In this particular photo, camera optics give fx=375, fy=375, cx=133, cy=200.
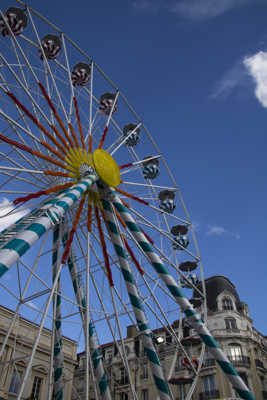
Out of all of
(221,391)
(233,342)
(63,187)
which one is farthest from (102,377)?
(233,342)

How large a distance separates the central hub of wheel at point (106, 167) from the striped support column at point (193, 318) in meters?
0.66

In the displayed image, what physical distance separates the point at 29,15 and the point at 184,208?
996cm

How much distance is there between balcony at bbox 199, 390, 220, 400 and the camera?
27828 mm

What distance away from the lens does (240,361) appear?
29125 mm

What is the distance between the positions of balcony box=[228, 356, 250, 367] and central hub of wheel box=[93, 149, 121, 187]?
895 inches

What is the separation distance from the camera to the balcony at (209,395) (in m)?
27.8

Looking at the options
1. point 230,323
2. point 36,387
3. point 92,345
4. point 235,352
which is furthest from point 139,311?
point 230,323

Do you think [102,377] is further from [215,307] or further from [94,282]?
[215,307]

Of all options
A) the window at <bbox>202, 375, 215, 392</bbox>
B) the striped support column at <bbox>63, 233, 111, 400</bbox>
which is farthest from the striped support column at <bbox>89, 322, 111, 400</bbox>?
the window at <bbox>202, 375, 215, 392</bbox>

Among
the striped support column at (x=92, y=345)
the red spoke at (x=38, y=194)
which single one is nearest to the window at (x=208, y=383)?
the striped support column at (x=92, y=345)

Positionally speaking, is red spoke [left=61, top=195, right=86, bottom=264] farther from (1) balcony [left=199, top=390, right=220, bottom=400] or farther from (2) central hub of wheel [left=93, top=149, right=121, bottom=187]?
(1) balcony [left=199, top=390, right=220, bottom=400]

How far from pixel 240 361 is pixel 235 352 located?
90 centimetres

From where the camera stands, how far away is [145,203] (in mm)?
14656

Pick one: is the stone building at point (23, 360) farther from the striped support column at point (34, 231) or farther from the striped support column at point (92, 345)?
the striped support column at point (34, 231)
